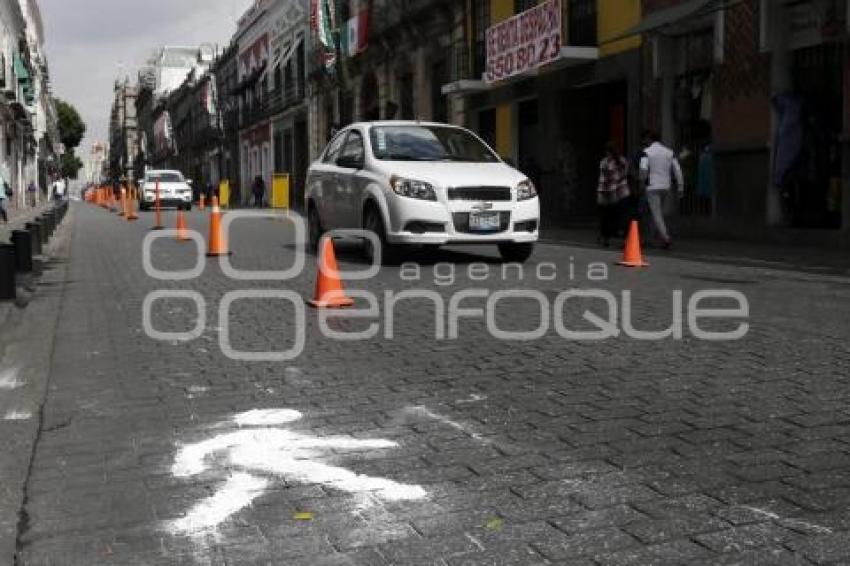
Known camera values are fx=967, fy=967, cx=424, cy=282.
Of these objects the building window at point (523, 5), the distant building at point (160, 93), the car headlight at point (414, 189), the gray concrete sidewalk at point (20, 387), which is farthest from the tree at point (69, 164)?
the gray concrete sidewalk at point (20, 387)

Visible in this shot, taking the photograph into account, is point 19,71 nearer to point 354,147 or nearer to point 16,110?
point 16,110

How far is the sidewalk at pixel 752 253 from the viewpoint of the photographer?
11.5 m

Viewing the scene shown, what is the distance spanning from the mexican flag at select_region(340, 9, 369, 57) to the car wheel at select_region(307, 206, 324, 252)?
22.9 meters

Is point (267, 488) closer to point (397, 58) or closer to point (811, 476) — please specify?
point (811, 476)

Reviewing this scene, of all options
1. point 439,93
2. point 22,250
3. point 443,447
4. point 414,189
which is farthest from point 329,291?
point 439,93

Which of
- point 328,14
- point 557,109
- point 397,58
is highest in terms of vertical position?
point 328,14

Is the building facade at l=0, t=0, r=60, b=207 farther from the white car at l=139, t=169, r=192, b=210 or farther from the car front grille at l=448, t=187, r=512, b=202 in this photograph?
the car front grille at l=448, t=187, r=512, b=202

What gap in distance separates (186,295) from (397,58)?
2504 centimetres

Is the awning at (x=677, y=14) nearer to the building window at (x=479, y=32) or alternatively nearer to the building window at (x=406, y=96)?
the building window at (x=479, y=32)

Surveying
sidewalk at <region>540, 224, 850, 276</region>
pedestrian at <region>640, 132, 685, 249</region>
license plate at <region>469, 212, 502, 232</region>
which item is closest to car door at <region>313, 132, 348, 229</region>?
license plate at <region>469, 212, 502, 232</region>

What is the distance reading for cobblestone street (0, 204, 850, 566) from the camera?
3.02 m

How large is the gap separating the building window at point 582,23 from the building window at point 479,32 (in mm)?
4526

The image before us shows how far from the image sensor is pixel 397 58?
32938 millimetres

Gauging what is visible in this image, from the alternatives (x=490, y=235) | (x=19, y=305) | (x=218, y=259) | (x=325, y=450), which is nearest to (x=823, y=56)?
(x=490, y=235)
